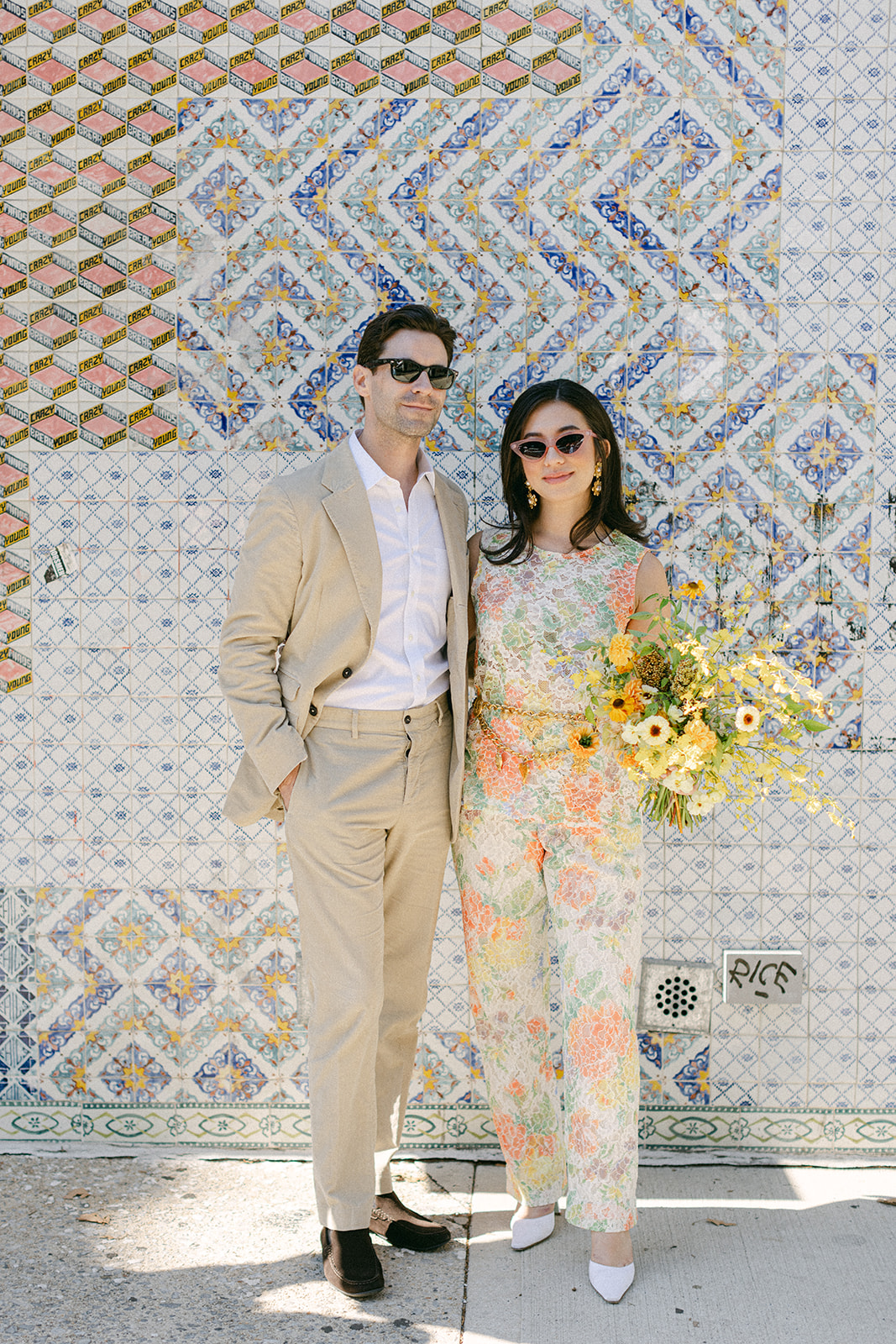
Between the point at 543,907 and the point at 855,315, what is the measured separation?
2.05 m

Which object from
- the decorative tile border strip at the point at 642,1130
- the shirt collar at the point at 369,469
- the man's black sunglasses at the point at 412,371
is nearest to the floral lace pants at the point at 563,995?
the decorative tile border strip at the point at 642,1130

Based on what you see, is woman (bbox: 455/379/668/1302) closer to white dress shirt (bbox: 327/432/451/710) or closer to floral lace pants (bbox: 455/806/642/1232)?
floral lace pants (bbox: 455/806/642/1232)

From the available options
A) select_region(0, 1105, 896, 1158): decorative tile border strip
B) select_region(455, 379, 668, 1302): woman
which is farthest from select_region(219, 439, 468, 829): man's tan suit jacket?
select_region(0, 1105, 896, 1158): decorative tile border strip

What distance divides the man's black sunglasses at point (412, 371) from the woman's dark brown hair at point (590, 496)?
0.22 metres

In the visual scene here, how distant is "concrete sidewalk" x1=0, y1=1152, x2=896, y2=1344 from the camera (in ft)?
8.08

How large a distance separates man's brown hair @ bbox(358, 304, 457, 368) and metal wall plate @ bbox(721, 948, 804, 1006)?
6.68ft

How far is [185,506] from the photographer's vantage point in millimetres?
3314

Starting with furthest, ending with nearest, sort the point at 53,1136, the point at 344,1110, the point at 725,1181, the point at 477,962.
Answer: the point at 53,1136, the point at 725,1181, the point at 477,962, the point at 344,1110

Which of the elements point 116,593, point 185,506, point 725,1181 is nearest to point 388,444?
point 185,506

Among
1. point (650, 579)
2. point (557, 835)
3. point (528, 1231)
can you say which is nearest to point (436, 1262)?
point (528, 1231)

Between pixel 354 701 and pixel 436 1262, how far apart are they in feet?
4.85

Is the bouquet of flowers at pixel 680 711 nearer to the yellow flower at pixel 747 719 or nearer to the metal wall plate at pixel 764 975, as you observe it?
the yellow flower at pixel 747 719

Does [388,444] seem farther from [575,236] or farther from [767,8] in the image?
[767,8]

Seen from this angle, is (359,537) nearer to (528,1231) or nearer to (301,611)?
(301,611)
